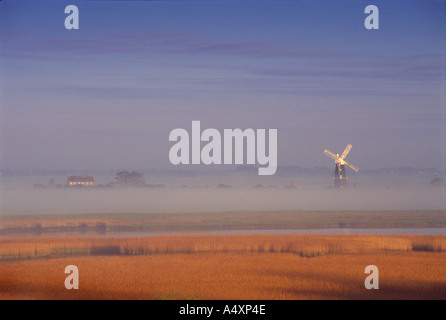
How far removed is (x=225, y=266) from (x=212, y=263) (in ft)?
3.74

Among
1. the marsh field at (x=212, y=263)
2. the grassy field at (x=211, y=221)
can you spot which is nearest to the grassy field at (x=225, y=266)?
the marsh field at (x=212, y=263)

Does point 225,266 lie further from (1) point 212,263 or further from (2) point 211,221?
(2) point 211,221

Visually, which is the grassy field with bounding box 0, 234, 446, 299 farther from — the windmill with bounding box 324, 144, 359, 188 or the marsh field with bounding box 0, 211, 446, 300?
the windmill with bounding box 324, 144, 359, 188

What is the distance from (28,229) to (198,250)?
51.0 ft

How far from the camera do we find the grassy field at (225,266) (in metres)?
22.0

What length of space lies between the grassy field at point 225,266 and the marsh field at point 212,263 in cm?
4

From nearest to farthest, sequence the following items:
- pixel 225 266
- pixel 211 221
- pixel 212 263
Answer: pixel 225 266
pixel 212 263
pixel 211 221

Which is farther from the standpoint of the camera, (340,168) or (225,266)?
(340,168)

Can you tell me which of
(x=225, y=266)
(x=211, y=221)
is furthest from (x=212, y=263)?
(x=211, y=221)

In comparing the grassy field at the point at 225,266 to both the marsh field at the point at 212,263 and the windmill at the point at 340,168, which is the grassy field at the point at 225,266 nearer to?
the marsh field at the point at 212,263

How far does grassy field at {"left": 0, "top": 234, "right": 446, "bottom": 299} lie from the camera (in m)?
22.0

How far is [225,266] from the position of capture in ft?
90.5
